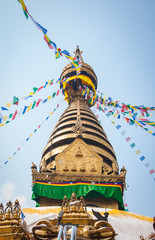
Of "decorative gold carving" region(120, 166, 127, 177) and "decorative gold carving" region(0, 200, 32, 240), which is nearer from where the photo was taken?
"decorative gold carving" region(0, 200, 32, 240)

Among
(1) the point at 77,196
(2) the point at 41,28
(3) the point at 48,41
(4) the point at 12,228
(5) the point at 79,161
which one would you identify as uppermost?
(3) the point at 48,41

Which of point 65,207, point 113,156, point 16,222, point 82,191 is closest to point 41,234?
point 16,222

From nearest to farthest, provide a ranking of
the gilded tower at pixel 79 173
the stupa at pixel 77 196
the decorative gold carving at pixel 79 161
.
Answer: the stupa at pixel 77 196, the gilded tower at pixel 79 173, the decorative gold carving at pixel 79 161

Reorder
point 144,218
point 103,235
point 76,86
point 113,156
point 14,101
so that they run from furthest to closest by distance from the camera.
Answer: point 76,86, point 113,156, point 14,101, point 144,218, point 103,235

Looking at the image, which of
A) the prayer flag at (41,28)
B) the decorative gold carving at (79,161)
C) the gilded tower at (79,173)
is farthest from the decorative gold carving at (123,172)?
the prayer flag at (41,28)

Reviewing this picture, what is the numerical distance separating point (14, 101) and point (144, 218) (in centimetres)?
756

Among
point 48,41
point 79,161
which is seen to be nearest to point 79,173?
point 79,161

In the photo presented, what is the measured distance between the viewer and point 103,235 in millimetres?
6367

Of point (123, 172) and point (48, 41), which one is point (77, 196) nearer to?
point (123, 172)

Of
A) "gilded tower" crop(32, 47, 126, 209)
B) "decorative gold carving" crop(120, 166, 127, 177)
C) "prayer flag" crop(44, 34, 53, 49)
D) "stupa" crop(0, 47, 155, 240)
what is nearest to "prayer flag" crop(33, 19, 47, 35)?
"prayer flag" crop(44, 34, 53, 49)

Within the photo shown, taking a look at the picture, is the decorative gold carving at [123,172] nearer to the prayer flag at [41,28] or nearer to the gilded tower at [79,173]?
the gilded tower at [79,173]

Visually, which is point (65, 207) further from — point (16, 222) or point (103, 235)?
point (103, 235)

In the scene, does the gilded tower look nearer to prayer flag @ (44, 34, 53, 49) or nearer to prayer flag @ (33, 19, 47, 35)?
prayer flag @ (44, 34, 53, 49)

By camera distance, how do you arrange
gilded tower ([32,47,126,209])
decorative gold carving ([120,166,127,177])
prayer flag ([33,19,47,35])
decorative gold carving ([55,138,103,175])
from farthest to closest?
decorative gold carving ([55,138,103,175]) < decorative gold carving ([120,166,127,177]) < gilded tower ([32,47,126,209]) < prayer flag ([33,19,47,35])
